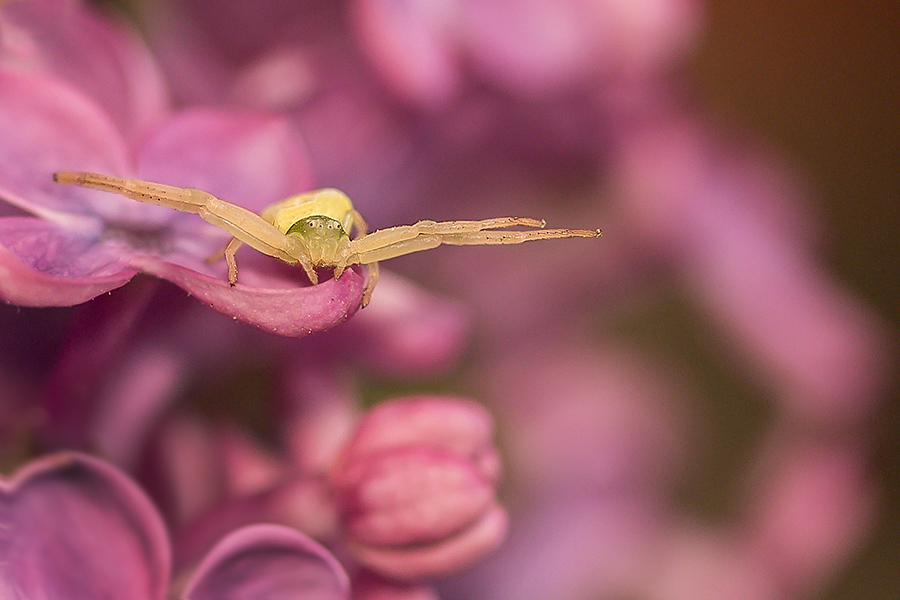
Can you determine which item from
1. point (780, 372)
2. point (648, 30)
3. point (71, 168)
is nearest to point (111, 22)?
point (71, 168)

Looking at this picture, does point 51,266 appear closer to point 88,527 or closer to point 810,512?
point 88,527

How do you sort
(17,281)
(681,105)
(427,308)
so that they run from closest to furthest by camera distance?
(17,281) < (427,308) < (681,105)

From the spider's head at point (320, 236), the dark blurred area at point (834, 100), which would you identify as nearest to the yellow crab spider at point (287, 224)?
the spider's head at point (320, 236)

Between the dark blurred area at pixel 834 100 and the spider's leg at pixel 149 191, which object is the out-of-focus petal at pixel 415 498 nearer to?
the spider's leg at pixel 149 191

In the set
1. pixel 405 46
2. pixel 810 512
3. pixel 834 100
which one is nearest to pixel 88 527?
pixel 405 46

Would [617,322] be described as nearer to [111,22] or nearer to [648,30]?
[648,30]
